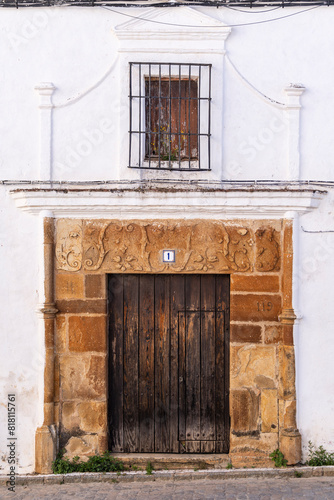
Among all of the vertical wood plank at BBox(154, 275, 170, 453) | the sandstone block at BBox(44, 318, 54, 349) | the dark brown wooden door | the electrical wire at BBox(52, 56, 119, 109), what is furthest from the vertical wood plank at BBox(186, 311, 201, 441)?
the electrical wire at BBox(52, 56, 119, 109)

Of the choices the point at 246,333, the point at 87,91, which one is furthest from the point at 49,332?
the point at 87,91

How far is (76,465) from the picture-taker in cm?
594

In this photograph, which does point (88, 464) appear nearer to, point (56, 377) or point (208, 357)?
point (56, 377)

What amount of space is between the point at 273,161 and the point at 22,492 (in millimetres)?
4059

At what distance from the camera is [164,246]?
19.8ft

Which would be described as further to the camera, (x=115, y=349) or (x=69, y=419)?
(x=115, y=349)

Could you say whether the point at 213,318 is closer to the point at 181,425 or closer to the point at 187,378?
the point at 187,378

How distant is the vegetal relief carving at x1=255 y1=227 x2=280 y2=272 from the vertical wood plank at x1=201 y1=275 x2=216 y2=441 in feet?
1.72

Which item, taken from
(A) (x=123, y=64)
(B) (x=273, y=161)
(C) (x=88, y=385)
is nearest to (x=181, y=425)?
(C) (x=88, y=385)

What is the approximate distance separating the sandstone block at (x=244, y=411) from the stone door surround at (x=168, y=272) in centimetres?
1

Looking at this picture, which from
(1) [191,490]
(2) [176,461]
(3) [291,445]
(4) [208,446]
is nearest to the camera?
(1) [191,490]

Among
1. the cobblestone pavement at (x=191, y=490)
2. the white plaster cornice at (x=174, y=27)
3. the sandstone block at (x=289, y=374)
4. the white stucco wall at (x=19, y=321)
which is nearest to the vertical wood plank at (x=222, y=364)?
the cobblestone pavement at (x=191, y=490)

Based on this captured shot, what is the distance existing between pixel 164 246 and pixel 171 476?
229 centimetres

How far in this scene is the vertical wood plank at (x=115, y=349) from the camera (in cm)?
615
